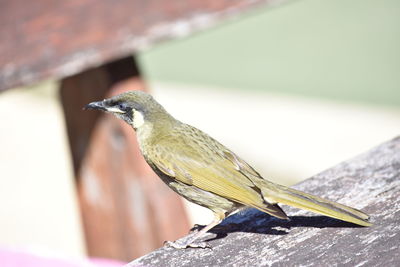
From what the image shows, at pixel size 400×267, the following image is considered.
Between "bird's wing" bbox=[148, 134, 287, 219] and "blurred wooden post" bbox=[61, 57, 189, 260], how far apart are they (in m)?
0.77

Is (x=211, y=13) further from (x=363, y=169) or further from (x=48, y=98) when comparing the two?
(x=48, y=98)

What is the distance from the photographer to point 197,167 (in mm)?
3514

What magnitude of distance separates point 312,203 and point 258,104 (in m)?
7.90

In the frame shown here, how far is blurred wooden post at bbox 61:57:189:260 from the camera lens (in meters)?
4.39

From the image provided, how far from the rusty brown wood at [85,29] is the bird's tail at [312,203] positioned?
122 cm

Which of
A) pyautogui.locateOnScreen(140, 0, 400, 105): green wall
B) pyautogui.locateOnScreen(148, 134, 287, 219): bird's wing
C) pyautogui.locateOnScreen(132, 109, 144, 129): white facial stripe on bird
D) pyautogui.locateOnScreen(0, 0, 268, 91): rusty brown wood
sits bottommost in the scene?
pyautogui.locateOnScreen(148, 134, 287, 219): bird's wing

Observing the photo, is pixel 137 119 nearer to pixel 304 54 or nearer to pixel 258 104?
pixel 258 104

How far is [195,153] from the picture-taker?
3.57m

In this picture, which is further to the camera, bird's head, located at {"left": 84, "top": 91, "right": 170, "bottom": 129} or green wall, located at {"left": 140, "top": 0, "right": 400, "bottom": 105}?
green wall, located at {"left": 140, "top": 0, "right": 400, "bottom": 105}

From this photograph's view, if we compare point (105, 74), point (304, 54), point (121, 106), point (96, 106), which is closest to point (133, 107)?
point (121, 106)

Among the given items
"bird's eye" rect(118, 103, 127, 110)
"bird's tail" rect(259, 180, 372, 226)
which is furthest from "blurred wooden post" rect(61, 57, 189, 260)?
"bird's tail" rect(259, 180, 372, 226)

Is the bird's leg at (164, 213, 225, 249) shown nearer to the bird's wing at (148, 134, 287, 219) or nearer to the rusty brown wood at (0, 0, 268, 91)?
the bird's wing at (148, 134, 287, 219)

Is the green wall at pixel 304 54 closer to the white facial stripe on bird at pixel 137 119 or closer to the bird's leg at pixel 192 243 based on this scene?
the white facial stripe on bird at pixel 137 119

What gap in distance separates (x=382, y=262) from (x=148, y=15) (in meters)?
2.15
